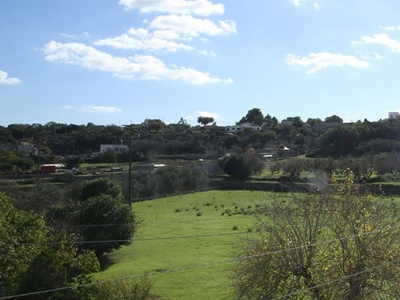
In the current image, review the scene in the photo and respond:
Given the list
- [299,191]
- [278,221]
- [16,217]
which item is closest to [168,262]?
[16,217]

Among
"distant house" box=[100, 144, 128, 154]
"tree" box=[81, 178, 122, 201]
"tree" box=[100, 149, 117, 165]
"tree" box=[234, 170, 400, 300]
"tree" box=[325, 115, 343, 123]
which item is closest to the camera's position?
"tree" box=[234, 170, 400, 300]

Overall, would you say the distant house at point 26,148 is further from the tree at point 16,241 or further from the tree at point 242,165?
the tree at point 16,241

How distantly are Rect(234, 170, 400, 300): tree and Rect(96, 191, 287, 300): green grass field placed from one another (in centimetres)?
115

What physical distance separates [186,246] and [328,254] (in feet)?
54.4

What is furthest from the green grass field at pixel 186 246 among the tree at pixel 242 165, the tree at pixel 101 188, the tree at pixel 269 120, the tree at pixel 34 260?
the tree at pixel 269 120

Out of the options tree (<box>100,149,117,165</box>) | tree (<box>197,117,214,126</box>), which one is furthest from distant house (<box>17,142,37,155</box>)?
tree (<box>197,117,214,126</box>)

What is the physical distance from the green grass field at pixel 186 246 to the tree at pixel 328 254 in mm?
1148

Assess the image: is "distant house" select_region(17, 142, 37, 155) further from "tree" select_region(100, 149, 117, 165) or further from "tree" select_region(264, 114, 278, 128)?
"tree" select_region(264, 114, 278, 128)

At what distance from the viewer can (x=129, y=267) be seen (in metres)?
23.7

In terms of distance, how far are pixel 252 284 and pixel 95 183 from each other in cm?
2668

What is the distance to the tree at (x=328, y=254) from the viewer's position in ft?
38.3

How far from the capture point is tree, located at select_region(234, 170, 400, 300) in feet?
38.3

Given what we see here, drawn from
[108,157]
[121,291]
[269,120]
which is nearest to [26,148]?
[108,157]

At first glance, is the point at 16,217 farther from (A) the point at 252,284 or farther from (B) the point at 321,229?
(B) the point at 321,229
